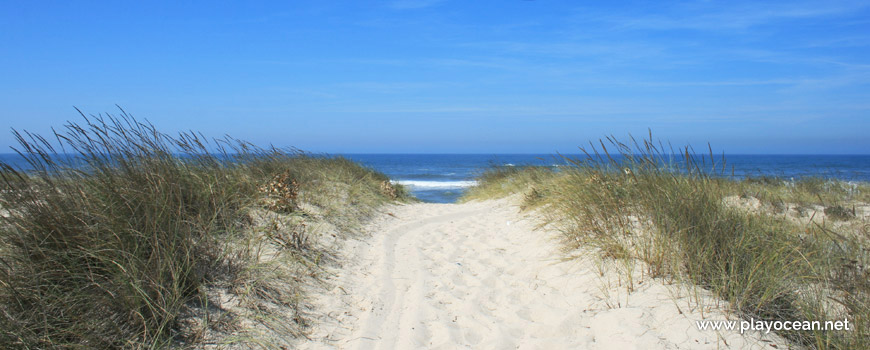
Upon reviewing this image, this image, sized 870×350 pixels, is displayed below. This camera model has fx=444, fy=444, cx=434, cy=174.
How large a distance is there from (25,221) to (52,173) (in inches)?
24.3

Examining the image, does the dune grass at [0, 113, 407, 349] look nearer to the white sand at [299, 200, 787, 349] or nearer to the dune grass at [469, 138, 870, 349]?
the white sand at [299, 200, 787, 349]

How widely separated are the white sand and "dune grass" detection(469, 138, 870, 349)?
23 centimetres

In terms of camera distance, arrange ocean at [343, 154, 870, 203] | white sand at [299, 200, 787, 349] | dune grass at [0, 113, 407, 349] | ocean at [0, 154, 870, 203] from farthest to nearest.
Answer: ocean at [343, 154, 870, 203]
ocean at [0, 154, 870, 203]
white sand at [299, 200, 787, 349]
dune grass at [0, 113, 407, 349]

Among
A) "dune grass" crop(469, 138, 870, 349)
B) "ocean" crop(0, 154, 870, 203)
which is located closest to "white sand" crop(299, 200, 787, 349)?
"dune grass" crop(469, 138, 870, 349)

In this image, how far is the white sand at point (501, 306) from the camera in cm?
296

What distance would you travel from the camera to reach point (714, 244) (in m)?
3.37

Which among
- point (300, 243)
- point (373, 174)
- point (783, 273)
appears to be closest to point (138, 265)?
point (300, 243)

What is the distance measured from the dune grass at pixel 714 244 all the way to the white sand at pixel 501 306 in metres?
0.23

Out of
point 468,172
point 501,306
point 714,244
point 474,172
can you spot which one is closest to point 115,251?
point 501,306

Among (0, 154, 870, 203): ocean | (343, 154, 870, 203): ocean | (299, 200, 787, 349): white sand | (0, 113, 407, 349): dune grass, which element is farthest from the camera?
(343, 154, 870, 203): ocean

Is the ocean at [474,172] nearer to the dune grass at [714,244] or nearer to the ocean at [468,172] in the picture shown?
the ocean at [468,172]

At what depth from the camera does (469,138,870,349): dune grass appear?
111 inches

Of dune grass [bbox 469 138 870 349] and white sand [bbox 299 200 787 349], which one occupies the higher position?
dune grass [bbox 469 138 870 349]

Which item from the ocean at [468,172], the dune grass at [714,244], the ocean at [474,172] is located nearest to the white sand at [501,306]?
the dune grass at [714,244]
